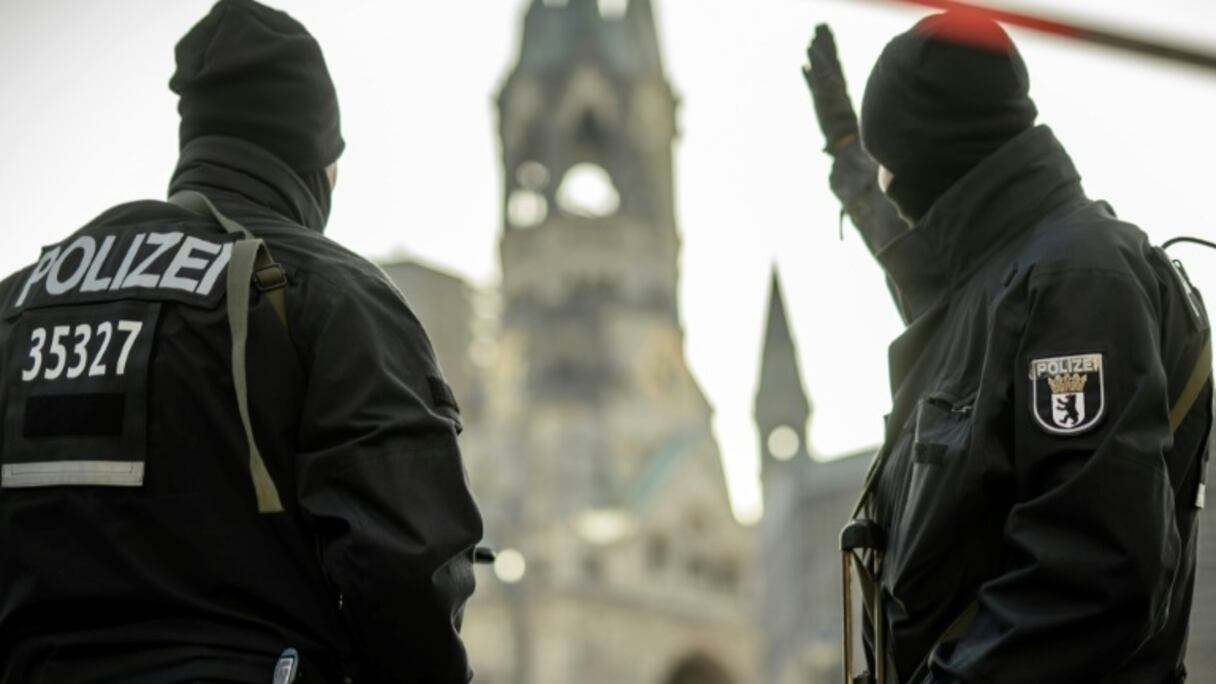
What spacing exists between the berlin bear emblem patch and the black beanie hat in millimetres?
1397

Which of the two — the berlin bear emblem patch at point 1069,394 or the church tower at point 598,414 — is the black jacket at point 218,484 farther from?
the church tower at point 598,414

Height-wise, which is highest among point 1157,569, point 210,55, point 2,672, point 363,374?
point 210,55

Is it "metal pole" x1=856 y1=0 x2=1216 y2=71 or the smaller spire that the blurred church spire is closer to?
the smaller spire

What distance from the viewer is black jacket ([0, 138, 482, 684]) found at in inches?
136

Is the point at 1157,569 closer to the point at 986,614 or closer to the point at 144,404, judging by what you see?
the point at 986,614

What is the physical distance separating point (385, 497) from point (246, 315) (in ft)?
1.35

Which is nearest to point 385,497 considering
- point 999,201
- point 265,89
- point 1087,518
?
point 265,89

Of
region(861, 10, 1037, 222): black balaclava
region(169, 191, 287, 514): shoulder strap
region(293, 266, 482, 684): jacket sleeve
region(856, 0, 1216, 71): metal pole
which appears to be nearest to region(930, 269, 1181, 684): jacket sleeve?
region(861, 10, 1037, 222): black balaclava

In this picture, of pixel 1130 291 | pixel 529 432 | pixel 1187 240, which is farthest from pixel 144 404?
pixel 529 432

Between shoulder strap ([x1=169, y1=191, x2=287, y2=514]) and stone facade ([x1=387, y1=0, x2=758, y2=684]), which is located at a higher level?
shoulder strap ([x1=169, y1=191, x2=287, y2=514])

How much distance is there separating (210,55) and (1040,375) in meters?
1.61

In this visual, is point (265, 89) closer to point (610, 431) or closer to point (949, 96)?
point (949, 96)

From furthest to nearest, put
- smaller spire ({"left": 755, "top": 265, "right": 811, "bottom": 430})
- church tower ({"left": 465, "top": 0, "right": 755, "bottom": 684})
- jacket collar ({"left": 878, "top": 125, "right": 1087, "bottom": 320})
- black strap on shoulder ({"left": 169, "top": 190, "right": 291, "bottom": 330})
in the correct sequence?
smaller spire ({"left": 755, "top": 265, "right": 811, "bottom": 430}), church tower ({"left": 465, "top": 0, "right": 755, "bottom": 684}), jacket collar ({"left": 878, "top": 125, "right": 1087, "bottom": 320}), black strap on shoulder ({"left": 169, "top": 190, "right": 291, "bottom": 330})

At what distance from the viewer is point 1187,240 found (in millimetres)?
4168
